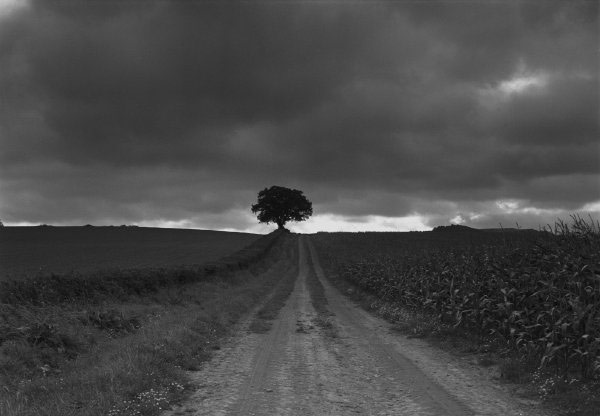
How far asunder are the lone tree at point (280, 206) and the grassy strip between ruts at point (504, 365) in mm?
108301

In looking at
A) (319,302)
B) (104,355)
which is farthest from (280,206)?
(104,355)

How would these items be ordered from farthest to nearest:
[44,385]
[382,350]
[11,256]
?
1. [11,256]
2. [382,350]
3. [44,385]

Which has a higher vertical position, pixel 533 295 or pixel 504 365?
pixel 533 295

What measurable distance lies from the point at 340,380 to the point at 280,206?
11997 cm

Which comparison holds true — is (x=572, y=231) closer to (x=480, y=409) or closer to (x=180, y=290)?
(x=480, y=409)

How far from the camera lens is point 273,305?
23938 millimetres

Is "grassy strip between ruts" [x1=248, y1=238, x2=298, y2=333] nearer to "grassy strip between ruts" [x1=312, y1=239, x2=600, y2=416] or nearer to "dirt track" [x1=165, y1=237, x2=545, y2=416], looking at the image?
"dirt track" [x1=165, y1=237, x2=545, y2=416]

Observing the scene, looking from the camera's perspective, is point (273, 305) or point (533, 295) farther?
point (273, 305)

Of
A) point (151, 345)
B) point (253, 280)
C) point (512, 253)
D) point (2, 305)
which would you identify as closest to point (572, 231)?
point (512, 253)

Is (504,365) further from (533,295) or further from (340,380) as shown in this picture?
(340,380)

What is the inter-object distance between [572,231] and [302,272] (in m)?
36.0

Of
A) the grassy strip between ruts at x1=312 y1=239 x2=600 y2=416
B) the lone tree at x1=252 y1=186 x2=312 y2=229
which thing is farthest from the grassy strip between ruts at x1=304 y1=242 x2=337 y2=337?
the lone tree at x1=252 y1=186 x2=312 y2=229

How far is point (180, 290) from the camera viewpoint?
88.1ft

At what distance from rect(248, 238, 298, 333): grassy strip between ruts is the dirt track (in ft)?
5.83
